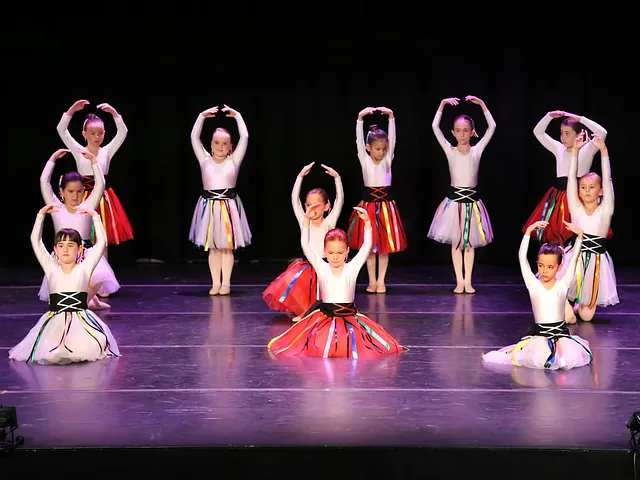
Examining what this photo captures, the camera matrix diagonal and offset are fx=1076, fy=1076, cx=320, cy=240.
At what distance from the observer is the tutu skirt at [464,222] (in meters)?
7.18

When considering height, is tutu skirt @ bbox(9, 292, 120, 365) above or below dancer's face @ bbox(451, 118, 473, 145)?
below

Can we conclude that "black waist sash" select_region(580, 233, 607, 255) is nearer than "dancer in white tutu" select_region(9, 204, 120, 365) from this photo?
No

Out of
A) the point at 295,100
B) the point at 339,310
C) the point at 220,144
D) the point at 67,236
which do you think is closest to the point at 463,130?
the point at 220,144

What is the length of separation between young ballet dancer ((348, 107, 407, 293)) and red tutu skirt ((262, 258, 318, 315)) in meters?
1.12

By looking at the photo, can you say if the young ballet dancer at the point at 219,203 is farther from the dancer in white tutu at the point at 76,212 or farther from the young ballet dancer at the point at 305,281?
the young ballet dancer at the point at 305,281

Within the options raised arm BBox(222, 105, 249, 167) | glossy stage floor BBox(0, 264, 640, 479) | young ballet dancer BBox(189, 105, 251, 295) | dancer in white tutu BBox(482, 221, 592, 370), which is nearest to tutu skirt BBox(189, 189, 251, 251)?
young ballet dancer BBox(189, 105, 251, 295)

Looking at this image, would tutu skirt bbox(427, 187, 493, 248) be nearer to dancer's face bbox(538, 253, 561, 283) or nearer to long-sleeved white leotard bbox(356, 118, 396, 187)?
long-sleeved white leotard bbox(356, 118, 396, 187)

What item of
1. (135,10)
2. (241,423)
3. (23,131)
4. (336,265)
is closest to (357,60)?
(135,10)

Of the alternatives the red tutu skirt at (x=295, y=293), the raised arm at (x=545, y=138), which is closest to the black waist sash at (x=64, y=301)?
the red tutu skirt at (x=295, y=293)

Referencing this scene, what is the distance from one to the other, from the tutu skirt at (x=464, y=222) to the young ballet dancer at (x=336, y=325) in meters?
1.92

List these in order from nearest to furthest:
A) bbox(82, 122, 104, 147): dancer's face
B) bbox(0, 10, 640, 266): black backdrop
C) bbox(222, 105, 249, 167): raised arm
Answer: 1. bbox(222, 105, 249, 167): raised arm
2. bbox(82, 122, 104, 147): dancer's face
3. bbox(0, 10, 640, 266): black backdrop

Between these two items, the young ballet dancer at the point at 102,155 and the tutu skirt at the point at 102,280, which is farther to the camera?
the young ballet dancer at the point at 102,155

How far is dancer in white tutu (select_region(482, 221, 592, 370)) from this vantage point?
194 inches

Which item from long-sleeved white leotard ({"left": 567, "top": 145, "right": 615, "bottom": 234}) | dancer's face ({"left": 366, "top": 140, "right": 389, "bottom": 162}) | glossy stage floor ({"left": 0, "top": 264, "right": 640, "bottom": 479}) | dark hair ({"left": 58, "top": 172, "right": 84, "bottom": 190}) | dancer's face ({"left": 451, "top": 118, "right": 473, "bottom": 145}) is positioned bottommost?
glossy stage floor ({"left": 0, "top": 264, "right": 640, "bottom": 479})
